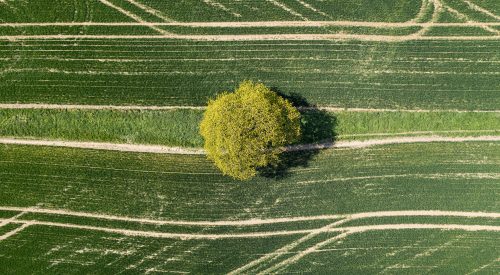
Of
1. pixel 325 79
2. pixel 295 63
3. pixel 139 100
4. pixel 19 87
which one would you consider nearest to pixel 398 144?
pixel 325 79

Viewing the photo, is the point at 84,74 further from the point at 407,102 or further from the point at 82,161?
the point at 407,102

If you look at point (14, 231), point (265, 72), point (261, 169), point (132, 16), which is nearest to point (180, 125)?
point (261, 169)

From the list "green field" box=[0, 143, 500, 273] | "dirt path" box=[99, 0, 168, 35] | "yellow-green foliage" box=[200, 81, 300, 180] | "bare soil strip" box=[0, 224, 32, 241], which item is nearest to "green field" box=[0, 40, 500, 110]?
"dirt path" box=[99, 0, 168, 35]

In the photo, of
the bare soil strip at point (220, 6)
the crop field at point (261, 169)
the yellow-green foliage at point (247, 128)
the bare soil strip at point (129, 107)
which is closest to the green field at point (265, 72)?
the crop field at point (261, 169)

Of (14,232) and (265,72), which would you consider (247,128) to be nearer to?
(265,72)

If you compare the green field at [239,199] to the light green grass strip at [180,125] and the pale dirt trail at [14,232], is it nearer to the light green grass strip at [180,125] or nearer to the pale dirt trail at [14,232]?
the pale dirt trail at [14,232]

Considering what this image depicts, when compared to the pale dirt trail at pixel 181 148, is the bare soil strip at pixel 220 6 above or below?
above
